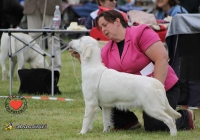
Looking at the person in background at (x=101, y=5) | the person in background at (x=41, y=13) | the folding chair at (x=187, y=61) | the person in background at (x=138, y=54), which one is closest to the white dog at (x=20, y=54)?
the person in background at (x=41, y=13)

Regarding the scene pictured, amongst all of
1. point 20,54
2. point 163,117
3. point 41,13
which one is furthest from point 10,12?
point 163,117

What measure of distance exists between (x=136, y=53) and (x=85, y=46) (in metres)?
0.48

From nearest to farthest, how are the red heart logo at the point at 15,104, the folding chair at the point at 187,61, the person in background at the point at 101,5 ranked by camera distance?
the red heart logo at the point at 15,104 < the folding chair at the point at 187,61 < the person in background at the point at 101,5

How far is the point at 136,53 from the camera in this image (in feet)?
15.9

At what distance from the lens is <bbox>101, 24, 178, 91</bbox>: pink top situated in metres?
4.84

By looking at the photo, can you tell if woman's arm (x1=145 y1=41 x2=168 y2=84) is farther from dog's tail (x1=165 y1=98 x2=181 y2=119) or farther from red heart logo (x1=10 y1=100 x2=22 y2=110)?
red heart logo (x1=10 y1=100 x2=22 y2=110)

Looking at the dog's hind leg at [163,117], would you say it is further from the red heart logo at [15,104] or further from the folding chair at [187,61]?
the red heart logo at [15,104]

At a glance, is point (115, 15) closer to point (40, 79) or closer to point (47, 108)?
point (47, 108)

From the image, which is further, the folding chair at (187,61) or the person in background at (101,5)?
the person in background at (101,5)

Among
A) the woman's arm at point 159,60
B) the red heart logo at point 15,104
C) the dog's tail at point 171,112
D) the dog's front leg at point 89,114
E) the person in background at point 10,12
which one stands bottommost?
the person in background at point 10,12

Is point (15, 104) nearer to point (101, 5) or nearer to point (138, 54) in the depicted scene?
point (138, 54)

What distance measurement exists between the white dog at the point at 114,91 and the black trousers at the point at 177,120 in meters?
0.26

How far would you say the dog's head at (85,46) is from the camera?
4637mm

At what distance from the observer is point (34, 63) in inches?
373
